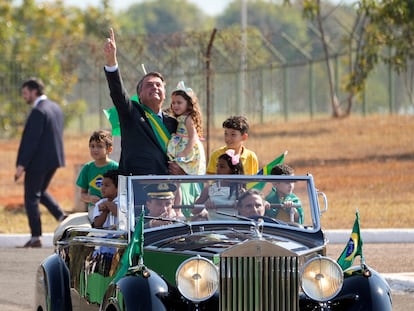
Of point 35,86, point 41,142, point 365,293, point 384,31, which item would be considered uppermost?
point 384,31

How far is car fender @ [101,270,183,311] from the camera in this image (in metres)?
6.65

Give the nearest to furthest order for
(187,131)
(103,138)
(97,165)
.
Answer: (187,131) → (103,138) → (97,165)

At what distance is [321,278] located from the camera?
22.4 feet

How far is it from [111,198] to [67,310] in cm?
92

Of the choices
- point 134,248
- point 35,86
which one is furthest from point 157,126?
point 35,86

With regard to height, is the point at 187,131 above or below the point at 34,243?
above

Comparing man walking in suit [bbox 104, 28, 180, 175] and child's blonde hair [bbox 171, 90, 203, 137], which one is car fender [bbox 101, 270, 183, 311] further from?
child's blonde hair [bbox 171, 90, 203, 137]

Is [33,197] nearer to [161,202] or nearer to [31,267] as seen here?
[31,267]

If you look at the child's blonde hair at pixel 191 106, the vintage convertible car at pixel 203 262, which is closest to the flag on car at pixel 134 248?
the vintage convertible car at pixel 203 262

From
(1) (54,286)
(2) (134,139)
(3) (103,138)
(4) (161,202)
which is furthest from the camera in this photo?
(3) (103,138)

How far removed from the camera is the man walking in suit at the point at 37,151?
47.4 ft

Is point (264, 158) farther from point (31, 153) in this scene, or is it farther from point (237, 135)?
point (237, 135)

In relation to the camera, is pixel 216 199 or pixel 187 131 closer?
pixel 216 199

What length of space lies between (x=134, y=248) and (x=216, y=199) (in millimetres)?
890
